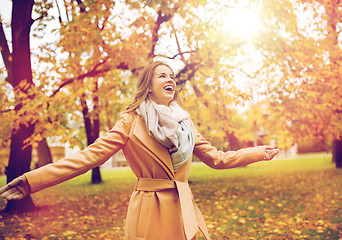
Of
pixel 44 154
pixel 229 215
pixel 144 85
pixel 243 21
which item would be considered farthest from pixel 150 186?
pixel 44 154

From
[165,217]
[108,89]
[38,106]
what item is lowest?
[165,217]

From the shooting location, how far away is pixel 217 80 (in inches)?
264

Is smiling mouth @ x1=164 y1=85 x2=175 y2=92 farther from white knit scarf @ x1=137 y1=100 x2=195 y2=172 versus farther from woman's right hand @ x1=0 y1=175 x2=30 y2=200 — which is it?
woman's right hand @ x1=0 y1=175 x2=30 y2=200

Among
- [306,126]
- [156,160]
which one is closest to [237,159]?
[156,160]

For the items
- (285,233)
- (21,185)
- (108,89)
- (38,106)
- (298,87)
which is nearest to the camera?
(21,185)

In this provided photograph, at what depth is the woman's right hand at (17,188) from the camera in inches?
76.3

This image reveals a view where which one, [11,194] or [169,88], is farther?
[169,88]

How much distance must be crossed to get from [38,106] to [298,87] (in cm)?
610

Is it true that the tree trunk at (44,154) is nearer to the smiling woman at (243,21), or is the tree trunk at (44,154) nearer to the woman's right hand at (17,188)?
the smiling woman at (243,21)

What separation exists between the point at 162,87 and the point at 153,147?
21.4 inches

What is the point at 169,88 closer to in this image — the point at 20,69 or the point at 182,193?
the point at 182,193

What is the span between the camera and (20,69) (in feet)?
24.1

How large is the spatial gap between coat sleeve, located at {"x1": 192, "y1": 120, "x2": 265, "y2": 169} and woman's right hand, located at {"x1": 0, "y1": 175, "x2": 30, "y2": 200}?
1.38 metres

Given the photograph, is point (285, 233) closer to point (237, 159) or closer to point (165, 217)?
point (237, 159)
